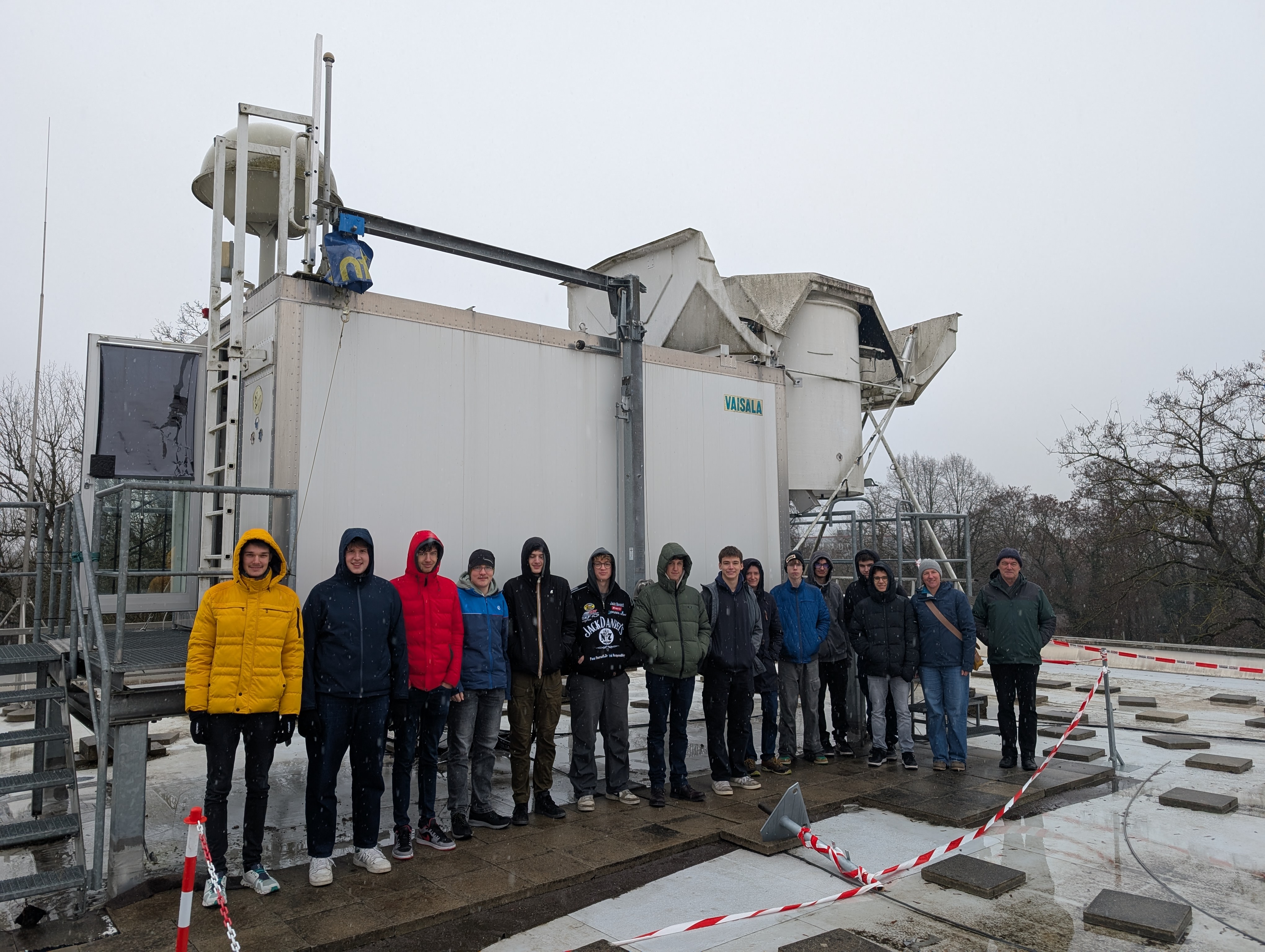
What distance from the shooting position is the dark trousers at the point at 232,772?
423 centimetres

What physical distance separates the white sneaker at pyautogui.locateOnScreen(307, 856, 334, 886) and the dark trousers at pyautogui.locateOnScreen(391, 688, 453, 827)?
18.4 inches

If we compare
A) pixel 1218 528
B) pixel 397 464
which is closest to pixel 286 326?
pixel 397 464

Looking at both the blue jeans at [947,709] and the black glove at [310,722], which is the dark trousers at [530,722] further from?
the blue jeans at [947,709]

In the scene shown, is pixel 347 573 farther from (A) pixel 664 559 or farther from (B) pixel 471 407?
(A) pixel 664 559

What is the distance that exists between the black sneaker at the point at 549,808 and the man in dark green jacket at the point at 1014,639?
12.8 ft

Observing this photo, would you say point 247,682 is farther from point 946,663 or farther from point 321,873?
point 946,663

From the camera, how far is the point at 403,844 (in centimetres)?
487

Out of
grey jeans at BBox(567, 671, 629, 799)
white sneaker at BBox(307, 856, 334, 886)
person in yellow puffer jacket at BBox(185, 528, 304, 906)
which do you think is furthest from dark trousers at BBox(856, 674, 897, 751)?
person in yellow puffer jacket at BBox(185, 528, 304, 906)

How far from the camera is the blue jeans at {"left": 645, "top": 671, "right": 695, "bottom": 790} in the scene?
6.05m

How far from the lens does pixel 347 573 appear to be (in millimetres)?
4648

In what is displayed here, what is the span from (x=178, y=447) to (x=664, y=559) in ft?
12.6

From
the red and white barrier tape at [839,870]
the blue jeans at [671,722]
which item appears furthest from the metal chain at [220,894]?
the blue jeans at [671,722]

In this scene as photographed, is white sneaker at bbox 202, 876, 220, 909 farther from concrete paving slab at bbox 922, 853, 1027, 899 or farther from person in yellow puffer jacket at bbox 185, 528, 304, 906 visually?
concrete paving slab at bbox 922, 853, 1027, 899

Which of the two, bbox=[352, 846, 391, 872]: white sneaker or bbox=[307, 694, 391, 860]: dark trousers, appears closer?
bbox=[307, 694, 391, 860]: dark trousers
